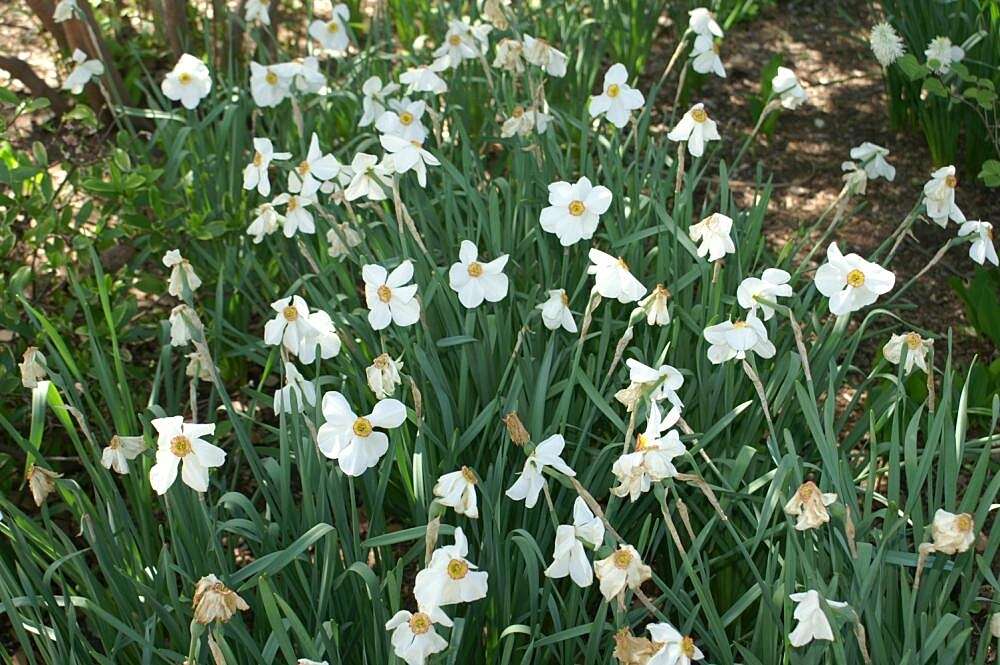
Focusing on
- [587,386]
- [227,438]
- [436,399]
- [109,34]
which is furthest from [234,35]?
[587,386]

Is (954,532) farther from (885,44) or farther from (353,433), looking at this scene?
(885,44)

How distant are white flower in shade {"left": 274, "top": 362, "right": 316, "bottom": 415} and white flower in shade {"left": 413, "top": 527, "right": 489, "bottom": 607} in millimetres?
483

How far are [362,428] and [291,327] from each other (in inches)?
13.4

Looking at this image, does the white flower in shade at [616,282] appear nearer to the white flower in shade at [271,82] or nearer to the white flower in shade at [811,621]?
the white flower in shade at [811,621]

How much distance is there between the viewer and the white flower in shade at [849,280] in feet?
5.68

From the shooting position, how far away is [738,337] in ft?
5.73

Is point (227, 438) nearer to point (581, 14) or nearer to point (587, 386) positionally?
point (587, 386)

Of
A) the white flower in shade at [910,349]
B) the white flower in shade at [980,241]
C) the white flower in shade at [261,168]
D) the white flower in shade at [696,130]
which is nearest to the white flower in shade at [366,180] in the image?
the white flower in shade at [261,168]

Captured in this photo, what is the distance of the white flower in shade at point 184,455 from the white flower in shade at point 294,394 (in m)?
0.22

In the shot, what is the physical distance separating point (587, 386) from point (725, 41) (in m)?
2.57

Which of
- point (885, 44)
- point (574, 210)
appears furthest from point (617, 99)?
point (885, 44)

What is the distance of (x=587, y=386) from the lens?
1.85 metres

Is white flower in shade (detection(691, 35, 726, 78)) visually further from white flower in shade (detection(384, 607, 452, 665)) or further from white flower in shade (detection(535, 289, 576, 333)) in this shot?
white flower in shade (detection(384, 607, 452, 665))

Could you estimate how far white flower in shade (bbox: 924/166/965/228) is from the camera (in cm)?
211
